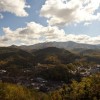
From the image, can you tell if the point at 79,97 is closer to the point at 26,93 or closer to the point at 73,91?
the point at 73,91

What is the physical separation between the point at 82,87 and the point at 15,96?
65.1m

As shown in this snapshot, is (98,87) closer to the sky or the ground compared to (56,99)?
closer to the sky

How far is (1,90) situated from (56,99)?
118 ft

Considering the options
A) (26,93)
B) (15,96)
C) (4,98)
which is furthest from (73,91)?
(26,93)

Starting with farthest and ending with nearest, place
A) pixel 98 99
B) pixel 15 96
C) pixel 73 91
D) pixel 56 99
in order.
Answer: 1. pixel 15 96
2. pixel 56 99
3. pixel 73 91
4. pixel 98 99

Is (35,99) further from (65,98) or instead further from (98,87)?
(98,87)

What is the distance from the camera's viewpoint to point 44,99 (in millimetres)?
166625

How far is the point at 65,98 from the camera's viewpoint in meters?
120

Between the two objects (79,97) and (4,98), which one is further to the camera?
(4,98)

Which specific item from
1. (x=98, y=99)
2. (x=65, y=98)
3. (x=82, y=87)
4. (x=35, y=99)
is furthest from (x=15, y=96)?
(x=98, y=99)

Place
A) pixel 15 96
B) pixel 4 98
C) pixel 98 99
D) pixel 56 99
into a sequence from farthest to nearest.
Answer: pixel 15 96 → pixel 4 98 → pixel 56 99 → pixel 98 99

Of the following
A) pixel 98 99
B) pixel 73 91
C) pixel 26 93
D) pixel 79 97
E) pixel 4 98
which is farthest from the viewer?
pixel 26 93

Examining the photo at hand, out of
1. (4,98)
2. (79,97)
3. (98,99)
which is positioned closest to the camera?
(98,99)

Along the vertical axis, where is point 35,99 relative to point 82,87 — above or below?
below
